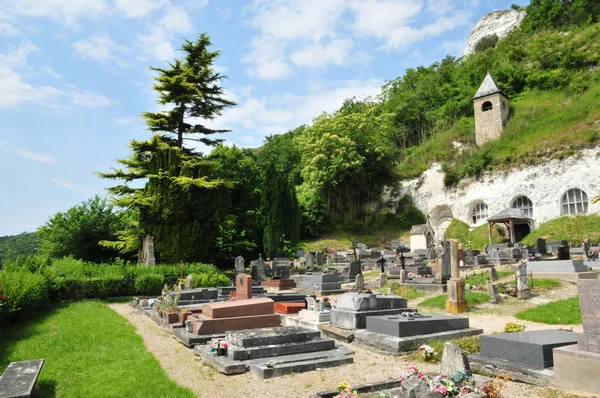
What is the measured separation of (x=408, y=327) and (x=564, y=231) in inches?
894

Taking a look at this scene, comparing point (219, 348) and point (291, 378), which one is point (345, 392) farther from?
point (219, 348)

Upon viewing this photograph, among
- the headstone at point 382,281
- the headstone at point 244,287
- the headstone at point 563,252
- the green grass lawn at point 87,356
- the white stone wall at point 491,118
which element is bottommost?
the green grass lawn at point 87,356

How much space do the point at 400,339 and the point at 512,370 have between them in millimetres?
2100

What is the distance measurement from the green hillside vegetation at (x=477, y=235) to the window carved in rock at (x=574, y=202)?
13.4ft

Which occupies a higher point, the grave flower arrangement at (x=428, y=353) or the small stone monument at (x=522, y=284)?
the small stone monument at (x=522, y=284)

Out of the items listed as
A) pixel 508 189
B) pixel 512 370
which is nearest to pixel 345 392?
pixel 512 370

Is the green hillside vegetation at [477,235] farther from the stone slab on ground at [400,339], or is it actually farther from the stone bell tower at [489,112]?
the stone slab on ground at [400,339]

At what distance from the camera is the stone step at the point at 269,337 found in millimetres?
7161

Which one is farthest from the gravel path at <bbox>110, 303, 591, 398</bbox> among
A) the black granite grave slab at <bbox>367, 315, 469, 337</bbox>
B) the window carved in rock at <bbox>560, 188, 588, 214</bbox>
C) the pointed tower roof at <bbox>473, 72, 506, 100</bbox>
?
the pointed tower roof at <bbox>473, 72, 506, 100</bbox>

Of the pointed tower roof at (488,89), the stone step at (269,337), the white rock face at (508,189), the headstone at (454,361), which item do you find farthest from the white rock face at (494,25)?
the headstone at (454,361)

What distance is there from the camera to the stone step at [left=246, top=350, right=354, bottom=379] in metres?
6.19

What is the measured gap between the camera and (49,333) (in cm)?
949

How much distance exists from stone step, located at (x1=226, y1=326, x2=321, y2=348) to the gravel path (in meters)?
A: 0.68

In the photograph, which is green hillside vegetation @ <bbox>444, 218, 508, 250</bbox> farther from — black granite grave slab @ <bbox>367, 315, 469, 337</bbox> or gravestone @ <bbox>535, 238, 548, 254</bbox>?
black granite grave slab @ <bbox>367, 315, 469, 337</bbox>
